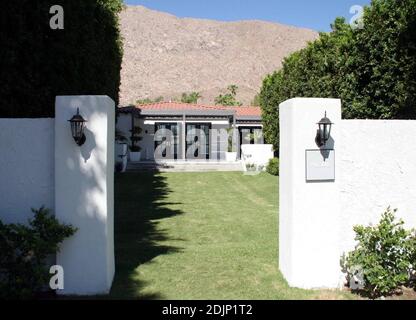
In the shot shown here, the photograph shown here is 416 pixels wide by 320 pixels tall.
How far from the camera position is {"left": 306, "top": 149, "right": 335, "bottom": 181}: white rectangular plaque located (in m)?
5.63

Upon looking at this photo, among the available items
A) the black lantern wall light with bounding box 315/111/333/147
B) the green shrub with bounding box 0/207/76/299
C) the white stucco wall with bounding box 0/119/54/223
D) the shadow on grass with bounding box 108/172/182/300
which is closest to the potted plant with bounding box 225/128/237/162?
the shadow on grass with bounding box 108/172/182/300

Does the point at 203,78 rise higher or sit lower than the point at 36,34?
higher

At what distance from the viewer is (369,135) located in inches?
225

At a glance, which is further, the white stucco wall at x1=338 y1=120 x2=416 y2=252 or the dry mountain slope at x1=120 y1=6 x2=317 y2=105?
the dry mountain slope at x1=120 y1=6 x2=317 y2=105

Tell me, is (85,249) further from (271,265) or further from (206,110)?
(206,110)

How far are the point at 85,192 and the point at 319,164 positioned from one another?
120 inches

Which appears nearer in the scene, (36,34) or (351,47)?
(36,34)

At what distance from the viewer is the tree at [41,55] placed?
7883 mm

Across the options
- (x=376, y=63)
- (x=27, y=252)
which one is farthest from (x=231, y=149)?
(x=27, y=252)

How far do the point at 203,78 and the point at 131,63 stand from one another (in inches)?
697

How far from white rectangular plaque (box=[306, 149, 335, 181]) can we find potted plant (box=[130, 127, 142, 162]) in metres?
21.0

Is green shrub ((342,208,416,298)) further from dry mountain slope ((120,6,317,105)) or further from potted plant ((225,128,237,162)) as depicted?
dry mountain slope ((120,6,317,105))

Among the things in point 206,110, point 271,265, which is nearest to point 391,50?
point 271,265

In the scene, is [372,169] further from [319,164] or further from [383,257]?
[383,257]
